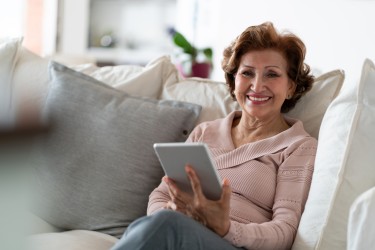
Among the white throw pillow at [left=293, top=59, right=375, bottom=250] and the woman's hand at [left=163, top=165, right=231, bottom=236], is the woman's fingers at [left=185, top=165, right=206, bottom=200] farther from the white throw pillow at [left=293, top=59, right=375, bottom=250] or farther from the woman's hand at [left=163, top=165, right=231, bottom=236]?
the white throw pillow at [left=293, top=59, right=375, bottom=250]

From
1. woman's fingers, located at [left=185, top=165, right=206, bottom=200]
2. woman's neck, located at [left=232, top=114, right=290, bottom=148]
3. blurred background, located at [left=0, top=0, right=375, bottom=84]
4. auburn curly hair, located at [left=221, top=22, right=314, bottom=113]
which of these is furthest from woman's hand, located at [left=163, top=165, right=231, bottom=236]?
blurred background, located at [left=0, top=0, right=375, bottom=84]

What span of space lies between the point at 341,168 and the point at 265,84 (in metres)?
0.48

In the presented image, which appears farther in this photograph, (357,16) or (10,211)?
(357,16)

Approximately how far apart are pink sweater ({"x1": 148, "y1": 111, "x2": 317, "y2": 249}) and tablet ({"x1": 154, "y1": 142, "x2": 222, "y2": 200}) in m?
0.12

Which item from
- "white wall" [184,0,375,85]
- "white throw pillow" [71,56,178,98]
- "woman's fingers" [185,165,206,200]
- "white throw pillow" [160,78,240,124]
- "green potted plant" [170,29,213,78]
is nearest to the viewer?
"woman's fingers" [185,165,206,200]

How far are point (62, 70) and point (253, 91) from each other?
66cm

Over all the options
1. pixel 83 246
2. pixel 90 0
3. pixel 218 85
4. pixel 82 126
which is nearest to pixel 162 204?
pixel 83 246

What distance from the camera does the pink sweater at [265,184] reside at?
1614 mm

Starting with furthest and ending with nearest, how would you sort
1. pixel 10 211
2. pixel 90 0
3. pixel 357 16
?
1. pixel 90 0
2. pixel 357 16
3. pixel 10 211

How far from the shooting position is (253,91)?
6.46 feet

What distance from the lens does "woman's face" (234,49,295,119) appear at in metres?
1.95

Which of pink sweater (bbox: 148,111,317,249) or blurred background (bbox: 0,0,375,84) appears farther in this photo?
blurred background (bbox: 0,0,375,84)

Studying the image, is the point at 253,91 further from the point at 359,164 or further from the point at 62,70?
the point at 62,70

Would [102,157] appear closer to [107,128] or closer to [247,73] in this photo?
[107,128]
